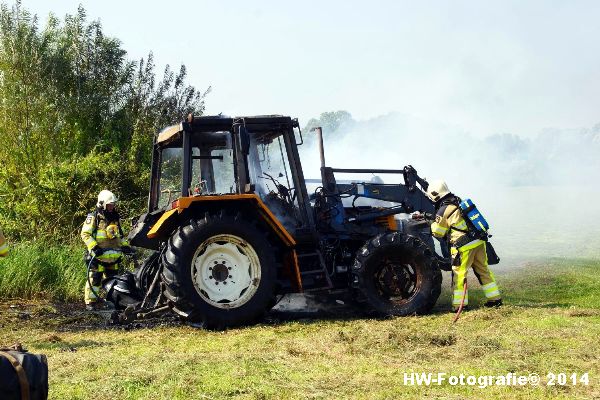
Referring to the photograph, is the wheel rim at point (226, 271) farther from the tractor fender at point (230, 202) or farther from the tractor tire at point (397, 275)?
the tractor tire at point (397, 275)

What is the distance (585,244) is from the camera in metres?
21.0

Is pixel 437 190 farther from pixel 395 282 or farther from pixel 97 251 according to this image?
pixel 97 251

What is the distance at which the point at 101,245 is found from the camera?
10297 mm

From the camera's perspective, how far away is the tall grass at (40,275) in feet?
33.8

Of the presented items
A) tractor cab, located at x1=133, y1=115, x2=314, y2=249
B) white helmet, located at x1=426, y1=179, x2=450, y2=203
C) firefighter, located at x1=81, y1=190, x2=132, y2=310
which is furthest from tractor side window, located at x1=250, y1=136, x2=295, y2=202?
firefighter, located at x1=81, y1=190, x2=132, y2=310

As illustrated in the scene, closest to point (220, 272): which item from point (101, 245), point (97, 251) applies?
point (97, 251)

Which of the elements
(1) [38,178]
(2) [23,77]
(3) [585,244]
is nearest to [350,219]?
(1) [38,178]

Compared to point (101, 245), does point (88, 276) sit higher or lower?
lower

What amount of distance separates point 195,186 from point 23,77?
9.14 metres

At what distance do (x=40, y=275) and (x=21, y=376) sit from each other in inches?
309

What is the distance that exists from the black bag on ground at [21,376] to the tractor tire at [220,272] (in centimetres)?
424

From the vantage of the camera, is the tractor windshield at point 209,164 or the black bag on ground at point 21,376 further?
the tractor windshield at point 209,164

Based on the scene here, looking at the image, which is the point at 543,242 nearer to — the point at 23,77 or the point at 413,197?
the point at 413,197

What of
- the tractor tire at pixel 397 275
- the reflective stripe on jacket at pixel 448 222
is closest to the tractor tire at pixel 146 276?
the tractor tire at pixel 397 275
